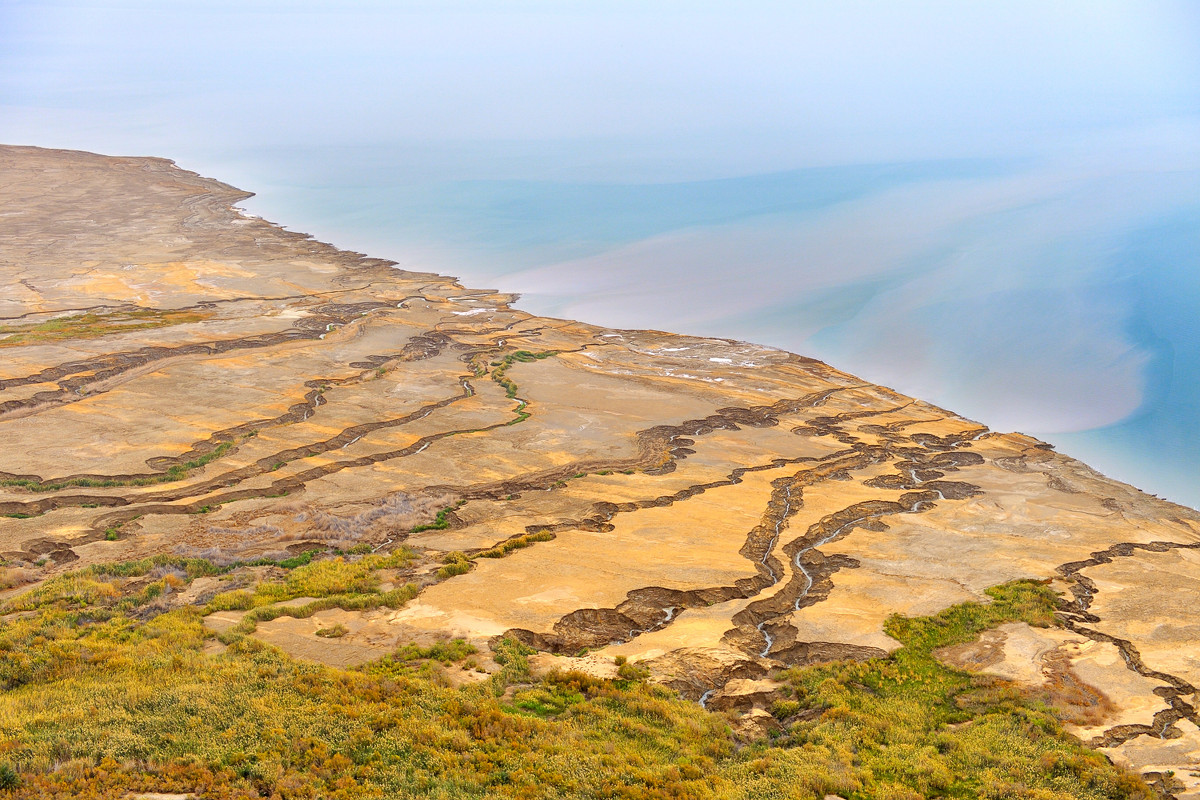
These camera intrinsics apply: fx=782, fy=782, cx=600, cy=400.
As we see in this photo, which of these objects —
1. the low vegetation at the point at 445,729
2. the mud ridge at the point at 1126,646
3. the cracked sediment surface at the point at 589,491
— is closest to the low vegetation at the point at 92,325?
the cracked sediment surface at the point at 589,491

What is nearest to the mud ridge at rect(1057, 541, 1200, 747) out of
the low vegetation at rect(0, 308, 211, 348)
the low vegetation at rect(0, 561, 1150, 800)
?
the low vegetation at rect(0, 561, 1150, 800)

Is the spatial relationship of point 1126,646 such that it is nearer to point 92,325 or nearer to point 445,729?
point 445,729

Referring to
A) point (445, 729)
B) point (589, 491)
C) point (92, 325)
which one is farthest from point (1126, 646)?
point (92, 325)

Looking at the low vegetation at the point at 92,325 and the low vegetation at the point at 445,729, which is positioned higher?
the low vegetation at the point at 92,325

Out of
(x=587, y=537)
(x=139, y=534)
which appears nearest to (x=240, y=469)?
(x=139, y=534)

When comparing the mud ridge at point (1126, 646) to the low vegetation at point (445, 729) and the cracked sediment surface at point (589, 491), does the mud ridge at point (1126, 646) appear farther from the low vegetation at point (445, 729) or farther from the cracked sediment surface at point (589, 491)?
the low vegetation at point (445, 729)

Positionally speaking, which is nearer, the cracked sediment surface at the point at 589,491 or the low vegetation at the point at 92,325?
the cracked sediment surface at the point at 589,491
